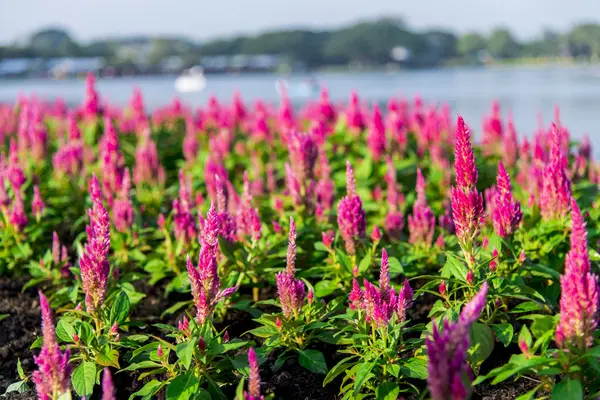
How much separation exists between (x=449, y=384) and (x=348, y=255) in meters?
2.47

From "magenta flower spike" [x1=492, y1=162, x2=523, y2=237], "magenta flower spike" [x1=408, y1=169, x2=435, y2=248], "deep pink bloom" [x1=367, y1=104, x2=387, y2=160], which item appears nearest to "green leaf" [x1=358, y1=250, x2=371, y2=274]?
"magenta flower spike" [x1=408, y1=169, x2=435, y2=248]

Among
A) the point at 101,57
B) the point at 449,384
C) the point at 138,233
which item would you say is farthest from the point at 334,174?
the point at 101,57

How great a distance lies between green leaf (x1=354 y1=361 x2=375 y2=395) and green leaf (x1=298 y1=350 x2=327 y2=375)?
403 millimetres

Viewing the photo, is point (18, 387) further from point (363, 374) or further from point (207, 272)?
point (363, 374)

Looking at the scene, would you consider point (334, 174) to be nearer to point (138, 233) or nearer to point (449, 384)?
point (138, 233)

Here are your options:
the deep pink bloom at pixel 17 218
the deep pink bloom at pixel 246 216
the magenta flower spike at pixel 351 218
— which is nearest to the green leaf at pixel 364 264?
the magenta flower spike at pixel 351 218

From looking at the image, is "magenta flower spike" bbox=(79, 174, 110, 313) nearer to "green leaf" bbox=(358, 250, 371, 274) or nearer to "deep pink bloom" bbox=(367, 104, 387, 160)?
"green leaf" bbox=(358, 250, 371, 274)

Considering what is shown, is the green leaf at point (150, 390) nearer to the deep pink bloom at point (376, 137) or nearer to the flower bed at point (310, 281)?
the flower bed at point (310, 281)

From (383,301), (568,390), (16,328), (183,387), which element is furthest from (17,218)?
(568,390)

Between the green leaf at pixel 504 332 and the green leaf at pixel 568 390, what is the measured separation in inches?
23.1

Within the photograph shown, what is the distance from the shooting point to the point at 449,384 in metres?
2.80

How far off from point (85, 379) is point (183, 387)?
2.12 feet

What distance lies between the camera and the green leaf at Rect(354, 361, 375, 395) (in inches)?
147

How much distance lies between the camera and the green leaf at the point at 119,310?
4.44 metres
